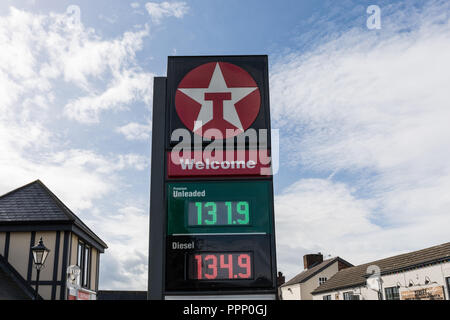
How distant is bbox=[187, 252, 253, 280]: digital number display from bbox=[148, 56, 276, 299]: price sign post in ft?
0.05

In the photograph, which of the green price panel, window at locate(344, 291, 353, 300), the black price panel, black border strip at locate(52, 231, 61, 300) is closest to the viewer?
the black price panel

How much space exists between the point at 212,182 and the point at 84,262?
18.9 m

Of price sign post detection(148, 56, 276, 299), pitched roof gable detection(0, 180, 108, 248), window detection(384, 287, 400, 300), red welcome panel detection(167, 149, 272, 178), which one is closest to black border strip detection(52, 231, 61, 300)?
pitched roof gable detection(0, 180, 108, 248)

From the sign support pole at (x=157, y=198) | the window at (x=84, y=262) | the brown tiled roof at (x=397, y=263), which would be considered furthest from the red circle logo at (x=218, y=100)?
the brown tiled roof at (x=397, y=263)

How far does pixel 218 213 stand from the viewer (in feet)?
22.1

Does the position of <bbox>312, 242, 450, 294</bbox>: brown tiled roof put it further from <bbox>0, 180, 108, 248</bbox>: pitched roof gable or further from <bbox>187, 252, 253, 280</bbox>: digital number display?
<bbox>187, 252, 253, 280</bbox>: digital number display

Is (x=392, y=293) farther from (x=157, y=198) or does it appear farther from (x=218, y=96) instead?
(x=157, y=198)

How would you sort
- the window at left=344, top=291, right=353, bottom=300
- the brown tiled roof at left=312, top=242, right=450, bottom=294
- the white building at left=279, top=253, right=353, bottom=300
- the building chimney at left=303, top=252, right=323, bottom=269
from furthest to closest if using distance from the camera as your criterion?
the building chimney at left=303, top=252, right=323, bottom=269, the white building at left=279, top=253, right=353, bottom=300, the window at left=344, top=291, right=353, bottom=300, the brown tiled roof at left=312, top=242, right=450, bottom=294

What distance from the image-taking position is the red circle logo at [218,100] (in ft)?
23.3

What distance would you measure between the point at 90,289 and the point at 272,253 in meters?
19.8

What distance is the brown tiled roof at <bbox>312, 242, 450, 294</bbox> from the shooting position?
1045 inches

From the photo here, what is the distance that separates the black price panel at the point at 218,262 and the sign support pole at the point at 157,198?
14 cm

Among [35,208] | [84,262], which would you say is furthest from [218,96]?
[84,262]
